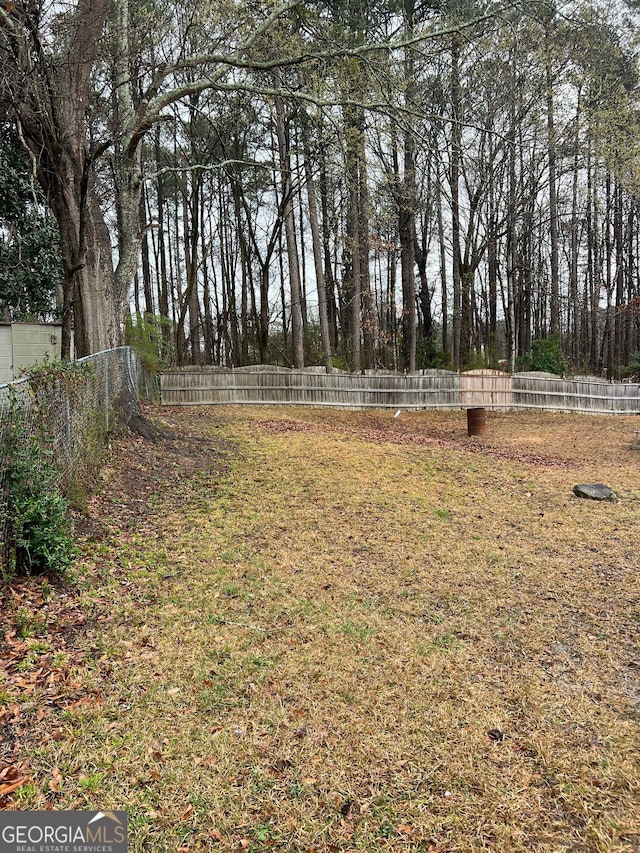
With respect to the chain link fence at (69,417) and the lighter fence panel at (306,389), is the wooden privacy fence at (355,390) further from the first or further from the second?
the chain link fence at (69,417)

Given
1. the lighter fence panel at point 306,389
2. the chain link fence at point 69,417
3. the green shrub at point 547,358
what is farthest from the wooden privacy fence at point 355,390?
the chain link fence at point 69,417

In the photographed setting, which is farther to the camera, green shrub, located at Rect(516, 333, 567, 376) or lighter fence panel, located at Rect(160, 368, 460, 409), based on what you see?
green shrub, located at Rect(516, 333, 567, 376)

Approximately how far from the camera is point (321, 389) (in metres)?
14.1

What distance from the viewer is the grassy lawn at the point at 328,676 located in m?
1.85

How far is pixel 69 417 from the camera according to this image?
4121mm

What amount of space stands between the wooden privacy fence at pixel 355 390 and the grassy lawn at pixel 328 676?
853 centimetres

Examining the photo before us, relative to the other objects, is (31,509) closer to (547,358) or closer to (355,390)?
(355,390)

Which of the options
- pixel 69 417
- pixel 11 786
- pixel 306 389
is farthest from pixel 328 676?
pixel 306 389

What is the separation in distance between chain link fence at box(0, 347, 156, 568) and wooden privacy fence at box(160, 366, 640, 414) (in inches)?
283

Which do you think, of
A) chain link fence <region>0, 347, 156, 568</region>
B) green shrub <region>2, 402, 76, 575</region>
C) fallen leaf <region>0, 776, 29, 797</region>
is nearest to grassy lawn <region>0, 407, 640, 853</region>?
fallen leaf <region>0, 776, 29, 797</region>

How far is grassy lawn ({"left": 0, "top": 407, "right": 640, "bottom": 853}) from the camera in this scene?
1.85m

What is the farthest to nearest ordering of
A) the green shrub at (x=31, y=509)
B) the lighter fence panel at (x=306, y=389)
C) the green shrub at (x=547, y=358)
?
the green shrub at (x=547, y=358) < the lighter fence panel at (x=306, y=389) < the green shrub at (x=31, y=509)

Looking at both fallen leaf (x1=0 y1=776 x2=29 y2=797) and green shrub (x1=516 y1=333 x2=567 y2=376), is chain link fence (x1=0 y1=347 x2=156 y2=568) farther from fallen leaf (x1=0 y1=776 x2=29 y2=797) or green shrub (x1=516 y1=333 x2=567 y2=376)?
green shrub (x1=516 y1=333 x2=567 y2=376)

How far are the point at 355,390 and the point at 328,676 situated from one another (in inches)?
465
